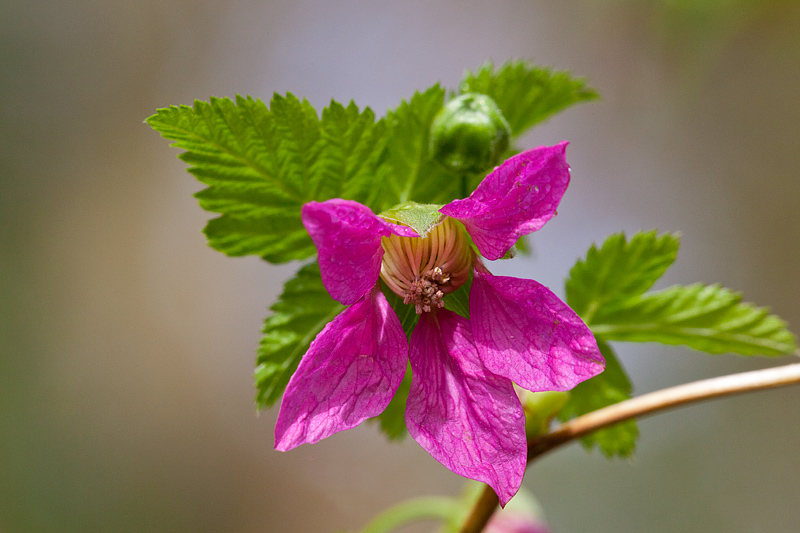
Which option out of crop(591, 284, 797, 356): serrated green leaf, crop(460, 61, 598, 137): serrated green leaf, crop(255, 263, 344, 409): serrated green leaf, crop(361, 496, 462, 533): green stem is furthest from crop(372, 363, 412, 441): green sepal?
crop(361, 496, 462, 533): green stem

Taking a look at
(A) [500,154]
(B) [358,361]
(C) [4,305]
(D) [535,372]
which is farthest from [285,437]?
(C) [4,305]

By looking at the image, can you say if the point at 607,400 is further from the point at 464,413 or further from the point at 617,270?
the point at 464,413

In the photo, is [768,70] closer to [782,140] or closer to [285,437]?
[782,140]

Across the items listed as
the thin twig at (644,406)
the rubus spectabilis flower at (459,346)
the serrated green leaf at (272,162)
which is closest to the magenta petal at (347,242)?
the rubus spectabilis flower at (459,346)

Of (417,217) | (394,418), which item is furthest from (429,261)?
(394,418)

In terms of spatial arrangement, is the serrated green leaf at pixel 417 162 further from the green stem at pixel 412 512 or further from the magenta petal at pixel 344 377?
the green stem at pixel 412 512

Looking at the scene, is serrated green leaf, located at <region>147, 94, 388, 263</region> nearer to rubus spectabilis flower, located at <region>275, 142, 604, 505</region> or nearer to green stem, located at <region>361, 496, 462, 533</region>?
rubus spectabilis flower, located at <region>275, 142, 604, 505</region>

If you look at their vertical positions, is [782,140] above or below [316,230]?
below
